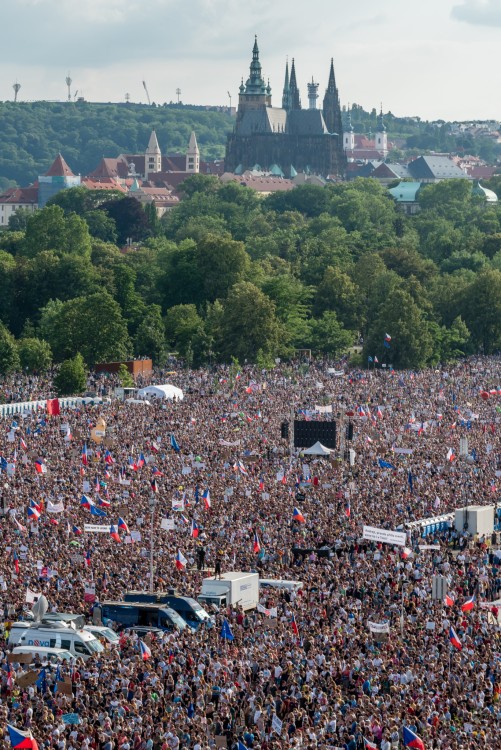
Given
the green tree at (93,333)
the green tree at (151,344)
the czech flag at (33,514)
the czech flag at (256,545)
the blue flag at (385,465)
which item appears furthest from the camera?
the green tree at (151,344)

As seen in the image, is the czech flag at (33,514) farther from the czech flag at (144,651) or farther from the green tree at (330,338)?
the green tree at (330,338)

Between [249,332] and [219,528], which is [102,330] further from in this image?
[219,528]

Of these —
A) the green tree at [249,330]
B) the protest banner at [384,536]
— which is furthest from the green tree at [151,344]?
the protest banner at [384,536]

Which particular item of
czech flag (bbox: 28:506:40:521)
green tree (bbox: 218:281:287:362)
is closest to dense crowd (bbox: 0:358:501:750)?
czech flag (bbox: 28:506:40:521)

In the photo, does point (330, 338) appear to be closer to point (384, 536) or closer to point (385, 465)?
point (385, 465)

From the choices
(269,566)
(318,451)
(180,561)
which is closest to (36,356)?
(318,451)

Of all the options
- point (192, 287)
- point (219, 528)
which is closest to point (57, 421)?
point (219, 528)

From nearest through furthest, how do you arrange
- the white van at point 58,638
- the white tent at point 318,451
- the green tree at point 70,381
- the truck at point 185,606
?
the white van at point 58,638
the truck at point 185,606
the white tent at point 318,451
the green tree at point 70,381

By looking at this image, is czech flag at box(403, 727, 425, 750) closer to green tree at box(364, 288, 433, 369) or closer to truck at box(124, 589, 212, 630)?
truck at box(124, 589, 212, 630)
